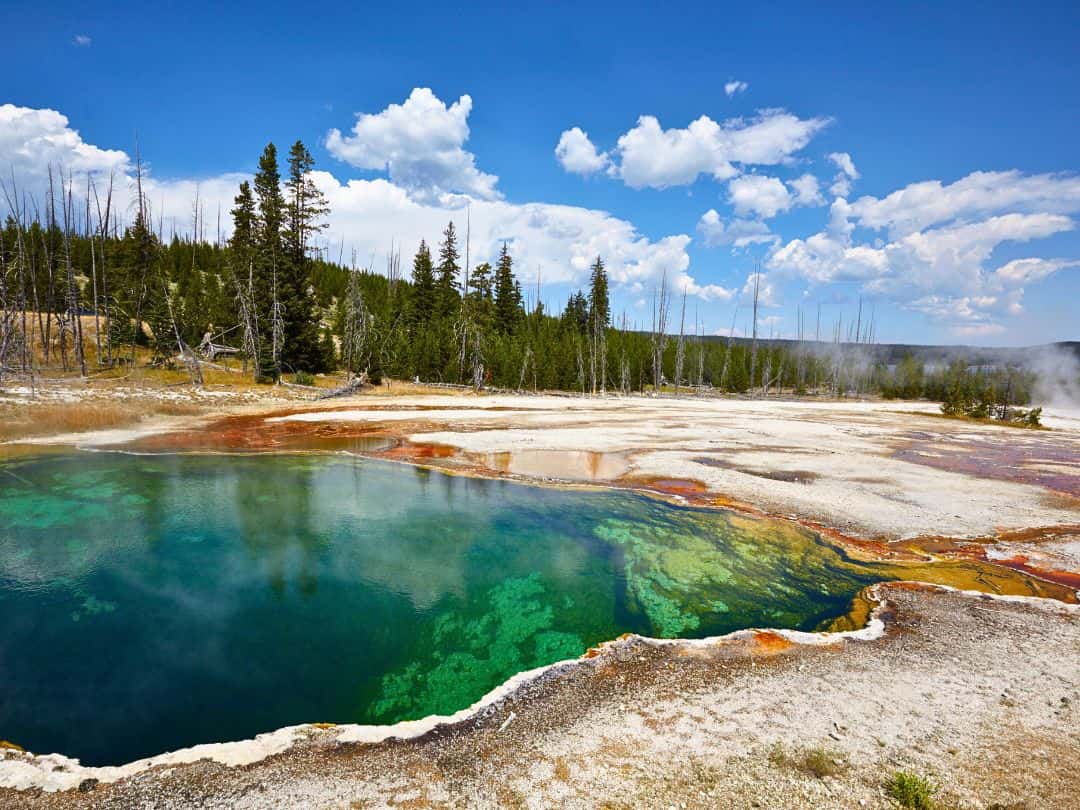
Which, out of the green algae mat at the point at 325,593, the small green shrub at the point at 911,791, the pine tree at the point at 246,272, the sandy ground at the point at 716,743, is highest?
the pine tree at the point at 246,272

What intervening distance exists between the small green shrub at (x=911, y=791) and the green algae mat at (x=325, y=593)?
11.4ft

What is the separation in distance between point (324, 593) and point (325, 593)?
2cm

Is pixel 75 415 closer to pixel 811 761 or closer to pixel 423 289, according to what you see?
pixel 811 761

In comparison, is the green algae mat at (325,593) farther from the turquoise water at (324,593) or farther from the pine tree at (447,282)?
the pine tree at (447,282)

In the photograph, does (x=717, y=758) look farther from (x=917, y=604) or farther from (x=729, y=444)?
(x=729, y=444)

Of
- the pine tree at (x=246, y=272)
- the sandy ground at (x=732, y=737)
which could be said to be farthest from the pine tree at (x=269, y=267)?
the sandy ground at (x=732, y=737)

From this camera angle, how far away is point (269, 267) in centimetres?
4094

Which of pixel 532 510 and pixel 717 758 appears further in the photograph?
pixel 532 510

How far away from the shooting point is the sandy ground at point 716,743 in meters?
4.27

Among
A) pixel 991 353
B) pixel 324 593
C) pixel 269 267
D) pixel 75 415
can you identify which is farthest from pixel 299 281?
pixel 991 353

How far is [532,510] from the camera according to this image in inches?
540

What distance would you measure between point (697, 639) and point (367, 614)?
5184 millimetres

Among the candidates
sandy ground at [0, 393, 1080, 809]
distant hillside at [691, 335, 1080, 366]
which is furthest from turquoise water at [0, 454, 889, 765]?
distant hillside at [691, 335, 1080, 366]

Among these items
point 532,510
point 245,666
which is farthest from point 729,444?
point 245,666
